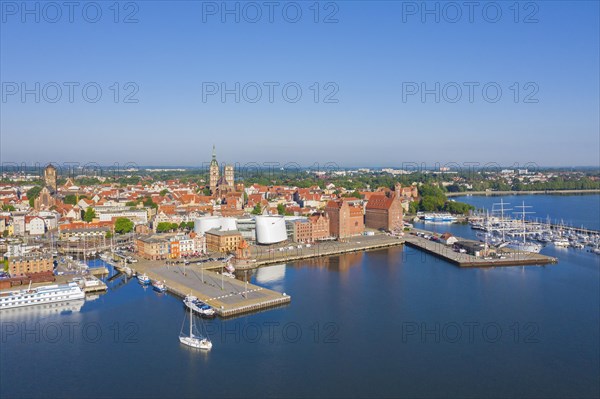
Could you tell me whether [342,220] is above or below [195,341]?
above

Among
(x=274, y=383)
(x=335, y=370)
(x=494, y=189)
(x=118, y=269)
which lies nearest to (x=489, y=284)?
Result: (x=335, y=370)

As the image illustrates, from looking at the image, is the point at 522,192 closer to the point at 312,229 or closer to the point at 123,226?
the point at 312,229

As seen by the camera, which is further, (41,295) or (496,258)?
(496,258)

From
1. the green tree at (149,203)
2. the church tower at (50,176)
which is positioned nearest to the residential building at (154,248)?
the green tree at (149,203)

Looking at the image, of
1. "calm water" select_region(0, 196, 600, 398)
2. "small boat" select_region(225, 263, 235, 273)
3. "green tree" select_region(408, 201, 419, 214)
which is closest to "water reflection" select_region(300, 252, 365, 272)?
"small boat" select_region(225, 263, 235, 273)

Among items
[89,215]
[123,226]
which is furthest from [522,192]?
[89,215]

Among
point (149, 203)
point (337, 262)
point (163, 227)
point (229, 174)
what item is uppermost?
point (229, 174)

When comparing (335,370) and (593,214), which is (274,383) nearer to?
(335,370)
